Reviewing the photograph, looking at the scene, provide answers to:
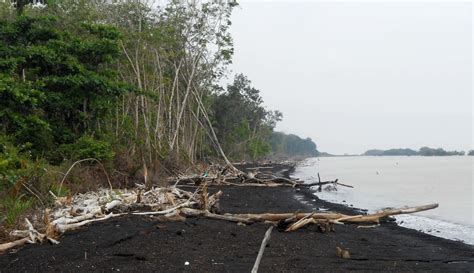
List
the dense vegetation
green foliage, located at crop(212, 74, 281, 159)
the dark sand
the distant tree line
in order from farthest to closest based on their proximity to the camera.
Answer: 1. the distant tree line
2. green foliage, located at crop(212, 74, 281, 159)
3. the dense vegetation
4. the dark sand

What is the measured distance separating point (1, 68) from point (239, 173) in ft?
43.5

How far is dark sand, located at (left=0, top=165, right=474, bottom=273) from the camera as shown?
6.22 meters

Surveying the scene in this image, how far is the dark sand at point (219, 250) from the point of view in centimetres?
622

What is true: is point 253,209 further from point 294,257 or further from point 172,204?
point 294,257

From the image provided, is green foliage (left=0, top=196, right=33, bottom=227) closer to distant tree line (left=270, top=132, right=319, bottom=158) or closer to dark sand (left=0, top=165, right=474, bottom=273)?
dark sand (left=0, top=165, right=474, bottom=273)

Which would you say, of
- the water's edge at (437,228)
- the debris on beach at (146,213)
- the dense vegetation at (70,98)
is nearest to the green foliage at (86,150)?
the dense vegetation at (70,98)

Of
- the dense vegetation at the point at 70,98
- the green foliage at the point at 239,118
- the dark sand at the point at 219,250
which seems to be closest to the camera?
the dark sand at the point at 219,250

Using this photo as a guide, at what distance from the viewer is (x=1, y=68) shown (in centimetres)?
1359

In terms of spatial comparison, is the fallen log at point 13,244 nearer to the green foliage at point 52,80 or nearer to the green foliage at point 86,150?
the green foliage at point 52,80

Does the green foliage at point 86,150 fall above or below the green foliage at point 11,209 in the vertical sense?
above

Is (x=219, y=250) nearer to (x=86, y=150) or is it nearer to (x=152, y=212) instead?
(x=152, y=212)

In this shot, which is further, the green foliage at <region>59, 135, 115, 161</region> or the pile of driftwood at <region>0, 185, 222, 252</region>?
the green foliage at <region>59, 135, 115, 161</region>

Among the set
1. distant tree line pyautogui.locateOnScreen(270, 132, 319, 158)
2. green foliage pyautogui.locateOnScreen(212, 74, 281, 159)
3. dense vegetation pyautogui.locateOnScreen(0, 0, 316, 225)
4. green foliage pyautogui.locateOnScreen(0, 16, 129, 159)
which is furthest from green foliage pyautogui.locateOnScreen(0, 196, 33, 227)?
distant tree line pyautogui.locateOnScreen(270, 132, 319, 158)

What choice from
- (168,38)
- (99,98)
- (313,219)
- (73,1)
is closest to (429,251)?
(313,219)
